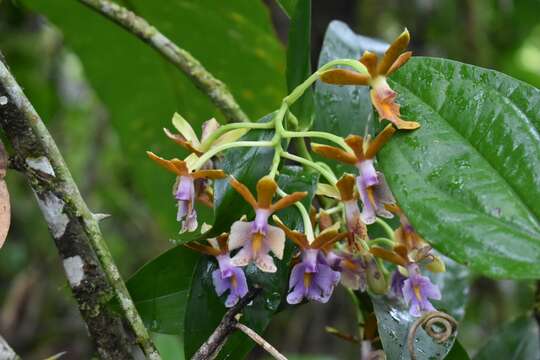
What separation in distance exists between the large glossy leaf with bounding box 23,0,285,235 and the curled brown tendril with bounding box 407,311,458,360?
506mm

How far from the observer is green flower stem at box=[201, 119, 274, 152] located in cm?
64

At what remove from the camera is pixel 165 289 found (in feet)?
2.35

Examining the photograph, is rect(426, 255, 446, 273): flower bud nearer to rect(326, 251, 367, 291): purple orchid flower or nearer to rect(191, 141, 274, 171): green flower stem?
rect(326, 251, 367, 291): purple orchid flower

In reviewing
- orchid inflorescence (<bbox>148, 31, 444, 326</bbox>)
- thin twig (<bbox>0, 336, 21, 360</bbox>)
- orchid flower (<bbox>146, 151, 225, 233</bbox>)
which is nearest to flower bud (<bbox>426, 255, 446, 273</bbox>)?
orchid inflorescence (<bbox>148, 31, 444, 326</bbox>)

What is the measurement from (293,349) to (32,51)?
1095 mm

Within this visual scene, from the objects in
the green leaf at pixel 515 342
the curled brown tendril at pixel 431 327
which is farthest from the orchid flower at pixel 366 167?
the green leaf at pixel 515 342

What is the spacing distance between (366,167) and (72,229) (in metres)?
0.26

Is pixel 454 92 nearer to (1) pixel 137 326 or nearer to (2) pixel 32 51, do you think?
(1) pixel 137 326

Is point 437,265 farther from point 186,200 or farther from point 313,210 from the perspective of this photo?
point 186,200

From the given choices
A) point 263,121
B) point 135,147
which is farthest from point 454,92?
point 135,147

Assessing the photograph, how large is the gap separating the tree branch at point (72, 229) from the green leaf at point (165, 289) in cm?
7

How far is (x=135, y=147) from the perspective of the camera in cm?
136

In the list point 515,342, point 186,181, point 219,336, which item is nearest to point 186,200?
point 186,181

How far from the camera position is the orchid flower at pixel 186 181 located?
2.02 feet
